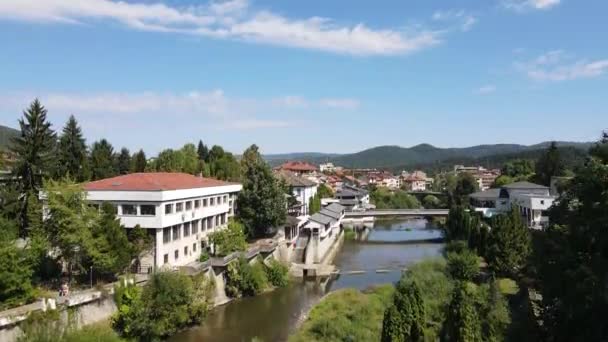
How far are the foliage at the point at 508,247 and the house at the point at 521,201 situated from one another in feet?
33.6

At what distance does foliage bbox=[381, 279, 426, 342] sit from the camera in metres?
20.2

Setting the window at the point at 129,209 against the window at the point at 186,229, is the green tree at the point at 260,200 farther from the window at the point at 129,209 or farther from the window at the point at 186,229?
the window at the point at 129,209

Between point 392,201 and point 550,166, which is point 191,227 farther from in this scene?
point 392,201

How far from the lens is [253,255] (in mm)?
40656

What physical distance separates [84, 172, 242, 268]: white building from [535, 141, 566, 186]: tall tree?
58.0 m

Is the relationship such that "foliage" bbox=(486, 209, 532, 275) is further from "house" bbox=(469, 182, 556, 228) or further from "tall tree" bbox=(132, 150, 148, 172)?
"tall tree" bbox=(132, 150, 148, 172)

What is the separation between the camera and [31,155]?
1341 inches

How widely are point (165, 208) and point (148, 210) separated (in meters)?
1.03

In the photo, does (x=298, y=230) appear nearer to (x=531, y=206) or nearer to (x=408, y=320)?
(x=531, y=206)

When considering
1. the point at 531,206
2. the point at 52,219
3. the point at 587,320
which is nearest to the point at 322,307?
the point at 52,219

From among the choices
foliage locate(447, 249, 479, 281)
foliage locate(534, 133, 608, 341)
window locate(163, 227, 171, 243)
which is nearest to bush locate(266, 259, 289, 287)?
window locate(163, 227, 171, 243)

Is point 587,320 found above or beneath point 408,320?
above

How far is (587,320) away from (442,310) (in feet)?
46.1

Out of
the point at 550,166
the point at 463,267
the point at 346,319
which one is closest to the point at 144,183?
the point at 346,319
